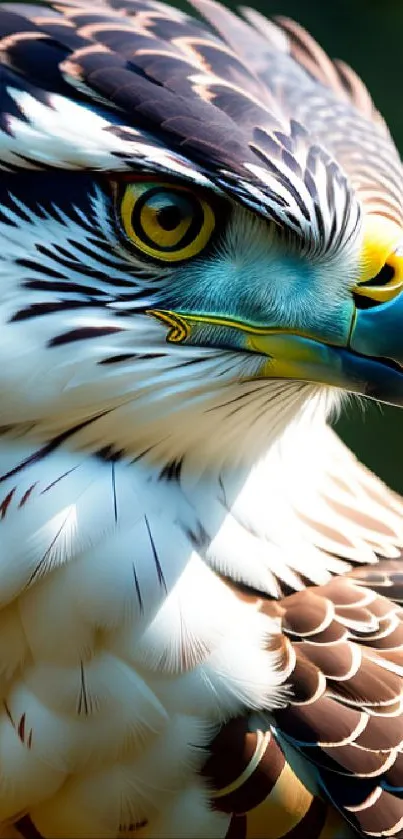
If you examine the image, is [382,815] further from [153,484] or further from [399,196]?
[399,196]

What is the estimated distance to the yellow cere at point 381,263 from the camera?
108cm

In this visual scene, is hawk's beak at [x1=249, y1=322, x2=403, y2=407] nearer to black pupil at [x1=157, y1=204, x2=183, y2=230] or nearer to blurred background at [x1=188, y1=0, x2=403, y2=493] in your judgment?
black pupil at [x1=157, y1=204, x2=183, y2=230]

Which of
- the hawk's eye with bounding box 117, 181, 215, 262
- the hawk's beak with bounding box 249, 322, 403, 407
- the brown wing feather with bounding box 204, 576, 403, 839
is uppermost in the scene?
the hawk's eye with bounding box 117, 181, 215, 262

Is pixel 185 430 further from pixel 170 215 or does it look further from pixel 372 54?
pixel 372 54

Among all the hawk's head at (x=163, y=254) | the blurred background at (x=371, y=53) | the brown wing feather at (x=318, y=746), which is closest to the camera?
the hawk's head at (x=163, y=254)

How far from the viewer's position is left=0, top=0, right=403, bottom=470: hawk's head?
1.05m

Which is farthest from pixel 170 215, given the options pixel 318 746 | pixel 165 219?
pixel 318 746

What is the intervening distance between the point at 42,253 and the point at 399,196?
376mm

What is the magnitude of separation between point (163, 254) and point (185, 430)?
6.9 inches

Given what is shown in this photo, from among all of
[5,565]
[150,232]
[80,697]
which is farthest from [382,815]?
[150,232]

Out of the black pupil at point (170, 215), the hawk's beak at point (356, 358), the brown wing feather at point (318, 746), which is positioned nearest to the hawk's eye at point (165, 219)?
the black pupil at point (170, 215)

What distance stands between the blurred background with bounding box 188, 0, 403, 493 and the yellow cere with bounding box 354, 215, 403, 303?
1.73 m

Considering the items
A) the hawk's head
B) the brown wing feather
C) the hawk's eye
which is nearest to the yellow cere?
the hawk's head

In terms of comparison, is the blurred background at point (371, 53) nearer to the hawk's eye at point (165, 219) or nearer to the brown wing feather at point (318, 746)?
the brown wing feather at point (318, 746)
